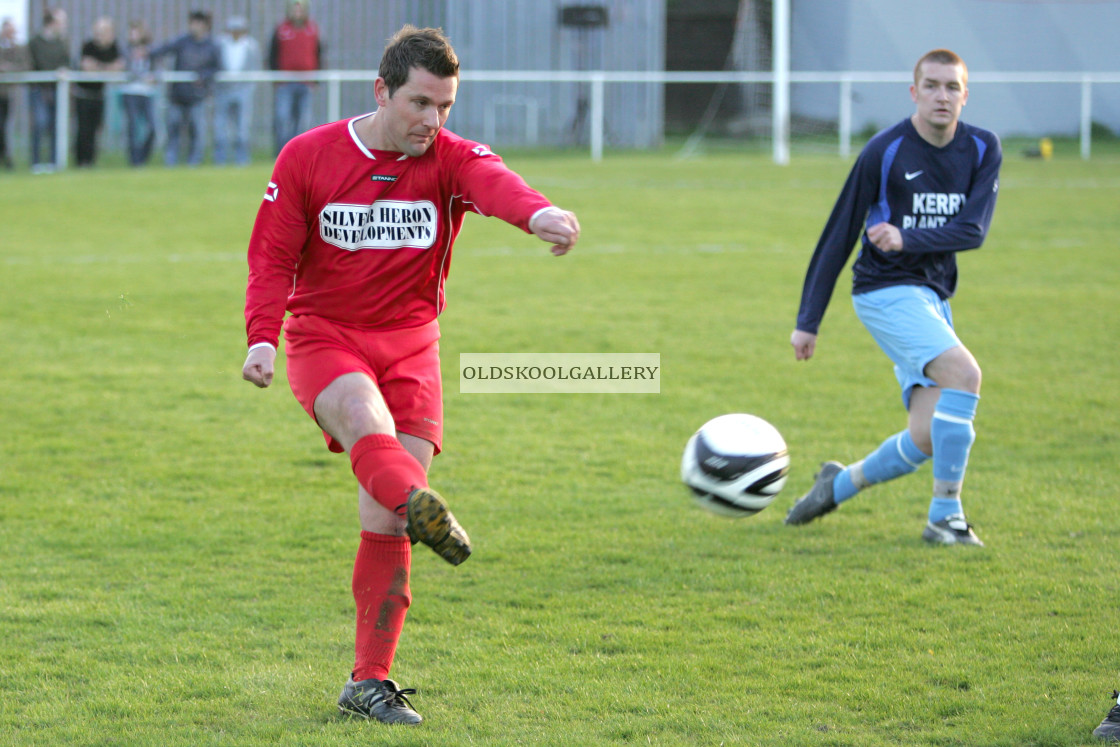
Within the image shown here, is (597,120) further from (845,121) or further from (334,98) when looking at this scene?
(334,98)

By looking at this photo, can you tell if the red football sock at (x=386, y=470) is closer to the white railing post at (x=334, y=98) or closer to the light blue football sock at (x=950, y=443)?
the light blue football sock at (x=950, y=443)

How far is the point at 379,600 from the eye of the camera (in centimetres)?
366

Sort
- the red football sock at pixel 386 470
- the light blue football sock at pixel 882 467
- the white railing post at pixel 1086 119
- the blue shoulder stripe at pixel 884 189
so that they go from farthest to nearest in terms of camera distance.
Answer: the white railing post at pixel 1086 119
the light blue football sock at pixel 882 467
the blue shoulder stripe at pixel 884 189
the red football sock at pixel 386 470

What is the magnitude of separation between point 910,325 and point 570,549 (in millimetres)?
1707

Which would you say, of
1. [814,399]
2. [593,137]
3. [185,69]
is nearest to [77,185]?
[185,69]

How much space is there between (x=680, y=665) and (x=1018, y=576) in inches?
64.4

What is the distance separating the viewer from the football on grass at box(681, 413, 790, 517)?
417 centimetres

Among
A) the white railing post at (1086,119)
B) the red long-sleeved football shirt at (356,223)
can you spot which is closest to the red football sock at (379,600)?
the red long-sleeved football shirt at (356,223)

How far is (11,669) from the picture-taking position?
396cm

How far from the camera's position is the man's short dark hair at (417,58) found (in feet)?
11.6

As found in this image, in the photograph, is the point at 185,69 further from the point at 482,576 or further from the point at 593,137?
the point at 482,576

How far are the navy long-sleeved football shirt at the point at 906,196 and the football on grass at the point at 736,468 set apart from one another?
1.19m

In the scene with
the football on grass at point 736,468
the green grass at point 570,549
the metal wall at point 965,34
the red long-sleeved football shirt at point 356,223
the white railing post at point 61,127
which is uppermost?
the metal wall at point 965,34

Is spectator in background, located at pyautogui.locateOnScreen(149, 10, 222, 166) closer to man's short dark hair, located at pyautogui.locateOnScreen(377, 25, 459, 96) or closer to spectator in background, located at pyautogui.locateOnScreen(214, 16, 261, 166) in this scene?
spectator in background, located at pyautogui.locateOnScreen(214, 16, 261, 166)
